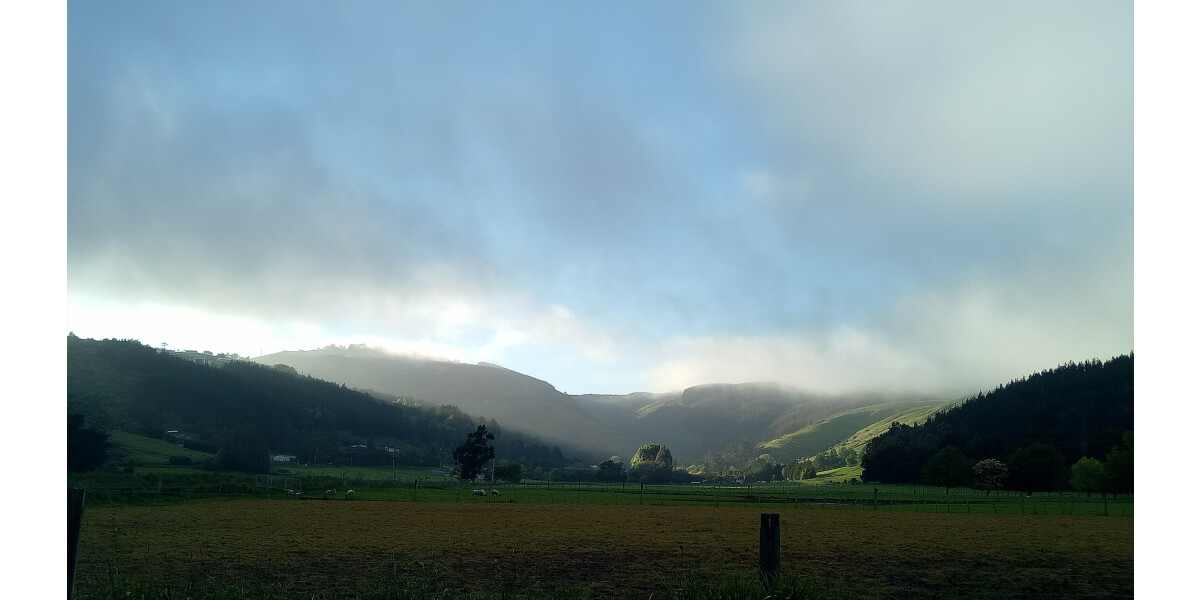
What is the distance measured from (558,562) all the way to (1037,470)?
117344mm

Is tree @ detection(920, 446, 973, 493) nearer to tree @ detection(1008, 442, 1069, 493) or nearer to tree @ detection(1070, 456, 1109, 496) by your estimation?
tree @ detection(1008, 442, 1069, 493)

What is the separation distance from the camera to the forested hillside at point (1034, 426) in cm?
11280

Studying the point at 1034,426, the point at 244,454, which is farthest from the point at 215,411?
the point at 1034,426

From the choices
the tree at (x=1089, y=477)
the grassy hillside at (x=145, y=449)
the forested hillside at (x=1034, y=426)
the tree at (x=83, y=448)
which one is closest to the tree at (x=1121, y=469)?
the tree at (x=1089, y=477)

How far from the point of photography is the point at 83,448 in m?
99.6

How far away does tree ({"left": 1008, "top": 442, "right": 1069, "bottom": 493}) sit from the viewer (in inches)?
4114

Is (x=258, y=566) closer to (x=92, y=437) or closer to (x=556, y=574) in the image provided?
(x=556, y=574)

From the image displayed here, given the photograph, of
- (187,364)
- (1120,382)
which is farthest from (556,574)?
(187,364)

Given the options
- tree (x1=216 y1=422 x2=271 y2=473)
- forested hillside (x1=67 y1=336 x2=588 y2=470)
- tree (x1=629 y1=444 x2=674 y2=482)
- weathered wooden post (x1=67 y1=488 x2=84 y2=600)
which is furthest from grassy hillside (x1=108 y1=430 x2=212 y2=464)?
weathered wooden post (x1=67 y1=488 x2=84 y2=600)

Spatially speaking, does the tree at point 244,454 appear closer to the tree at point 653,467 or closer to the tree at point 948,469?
the tree at point 653,467

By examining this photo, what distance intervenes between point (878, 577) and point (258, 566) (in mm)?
13155

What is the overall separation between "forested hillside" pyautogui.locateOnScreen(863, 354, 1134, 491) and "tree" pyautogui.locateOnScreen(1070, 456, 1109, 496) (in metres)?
7.92

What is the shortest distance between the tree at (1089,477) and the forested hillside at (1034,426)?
26.0 ft
